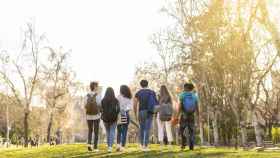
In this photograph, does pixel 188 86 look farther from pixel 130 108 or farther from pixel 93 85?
pixel 93 85

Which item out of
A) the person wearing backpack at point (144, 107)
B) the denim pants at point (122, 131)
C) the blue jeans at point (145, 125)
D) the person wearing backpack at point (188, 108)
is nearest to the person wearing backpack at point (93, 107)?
the denim pants at point (122, 131)

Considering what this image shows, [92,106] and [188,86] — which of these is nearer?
[188,86]

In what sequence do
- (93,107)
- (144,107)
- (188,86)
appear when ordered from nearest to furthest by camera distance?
(188,86) → (144,107) → (93,107)

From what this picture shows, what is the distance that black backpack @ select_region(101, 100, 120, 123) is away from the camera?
18.7 meters

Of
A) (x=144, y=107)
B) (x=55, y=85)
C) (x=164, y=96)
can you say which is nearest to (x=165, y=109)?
(x=164, y=96)

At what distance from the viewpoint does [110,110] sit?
1873 centimetres

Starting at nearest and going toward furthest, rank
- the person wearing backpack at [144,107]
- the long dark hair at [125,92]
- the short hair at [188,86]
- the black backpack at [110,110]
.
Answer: the short hair at [188,86] < the person wearing backpack at [144,107] < the black backpack at [110,110] < the long dark hair at [125,92]

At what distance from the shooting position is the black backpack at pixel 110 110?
1873 cm

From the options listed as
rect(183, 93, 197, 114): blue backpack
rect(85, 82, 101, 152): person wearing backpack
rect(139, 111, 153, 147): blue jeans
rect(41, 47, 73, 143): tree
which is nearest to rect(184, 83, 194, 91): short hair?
rect(183, 93, 197, 114): blue backpack

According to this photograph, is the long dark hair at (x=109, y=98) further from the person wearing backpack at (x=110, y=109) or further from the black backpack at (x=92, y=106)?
the black backpack at (x=92, y=106)

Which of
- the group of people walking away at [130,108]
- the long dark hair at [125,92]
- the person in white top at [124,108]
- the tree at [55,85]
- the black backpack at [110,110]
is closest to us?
the group of people walking away at [130,108]

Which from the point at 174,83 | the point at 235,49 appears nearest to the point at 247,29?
the point at 235,49

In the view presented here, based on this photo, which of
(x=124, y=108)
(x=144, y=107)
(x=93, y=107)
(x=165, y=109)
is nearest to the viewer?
(x=144, y=107)

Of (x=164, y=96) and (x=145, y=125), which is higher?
(x=164, y=96)
